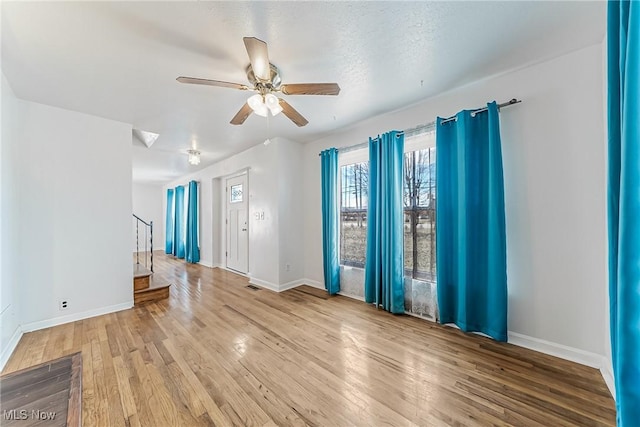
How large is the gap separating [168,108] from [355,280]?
3.39m

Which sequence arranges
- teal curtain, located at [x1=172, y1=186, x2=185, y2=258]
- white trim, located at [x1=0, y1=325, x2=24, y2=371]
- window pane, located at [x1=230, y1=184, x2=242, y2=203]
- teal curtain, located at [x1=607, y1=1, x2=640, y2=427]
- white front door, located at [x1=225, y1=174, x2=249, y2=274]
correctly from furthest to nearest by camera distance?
teal curtain, located at [x1=172, y1=186, x2=185, y2=258], window pane, located at [x1=230, y1=184, x2=242, y2=203], white front door, located at [x1=225, y1=174, x2=249, y2=274], white trim, located at [x1=0, y1=325, x2=24, y2=371], teal curtain, located at [x1=607, y1=1, x2=640, y2=427]

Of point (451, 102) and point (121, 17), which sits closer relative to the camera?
point (121, 17)

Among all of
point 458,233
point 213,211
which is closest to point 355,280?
point 458,233

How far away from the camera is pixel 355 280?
3572 mm

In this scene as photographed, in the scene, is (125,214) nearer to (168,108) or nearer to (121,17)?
(168,108)

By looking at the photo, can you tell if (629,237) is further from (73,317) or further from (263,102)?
(73,317)

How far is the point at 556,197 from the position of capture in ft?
6.64

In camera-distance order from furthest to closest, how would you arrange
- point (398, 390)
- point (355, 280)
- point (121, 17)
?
point (355, 280) < point (398, 390) < point (121, 17)

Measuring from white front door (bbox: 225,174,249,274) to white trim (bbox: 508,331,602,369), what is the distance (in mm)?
4405

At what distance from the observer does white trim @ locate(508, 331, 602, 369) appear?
1859 millimetres

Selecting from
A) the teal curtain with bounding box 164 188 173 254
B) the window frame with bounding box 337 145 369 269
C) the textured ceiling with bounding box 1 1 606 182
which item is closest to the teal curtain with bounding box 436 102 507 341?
the textured ceiling with bounding box 1 1 606 182
